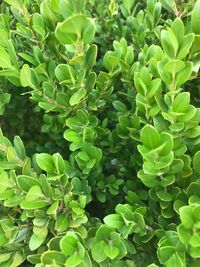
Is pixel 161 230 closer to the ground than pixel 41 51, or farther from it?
closer to the ground

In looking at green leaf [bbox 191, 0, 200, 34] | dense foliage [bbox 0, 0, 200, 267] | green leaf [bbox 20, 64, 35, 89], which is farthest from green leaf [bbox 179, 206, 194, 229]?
green leaf [bbox 20, 64, 35, 89]

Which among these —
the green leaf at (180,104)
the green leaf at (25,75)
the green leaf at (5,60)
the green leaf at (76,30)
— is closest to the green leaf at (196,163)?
the green leaf at (180,104)

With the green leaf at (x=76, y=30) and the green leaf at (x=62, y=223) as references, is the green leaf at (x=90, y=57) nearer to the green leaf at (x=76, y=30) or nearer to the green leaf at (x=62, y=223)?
the green leaf at (x=76, y=30)

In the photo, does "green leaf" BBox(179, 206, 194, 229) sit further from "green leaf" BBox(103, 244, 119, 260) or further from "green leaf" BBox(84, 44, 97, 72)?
"green leaf" BBox(84, 44, 97, 72)

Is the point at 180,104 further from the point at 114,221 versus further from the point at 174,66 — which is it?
the point at 114,221

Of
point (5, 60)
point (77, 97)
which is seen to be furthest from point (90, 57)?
point (5, 60)

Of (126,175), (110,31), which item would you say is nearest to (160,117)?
(126,175)

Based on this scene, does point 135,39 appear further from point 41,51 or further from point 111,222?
point 111,222
